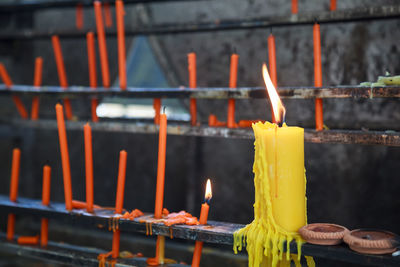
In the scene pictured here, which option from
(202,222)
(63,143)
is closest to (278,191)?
(202,222)

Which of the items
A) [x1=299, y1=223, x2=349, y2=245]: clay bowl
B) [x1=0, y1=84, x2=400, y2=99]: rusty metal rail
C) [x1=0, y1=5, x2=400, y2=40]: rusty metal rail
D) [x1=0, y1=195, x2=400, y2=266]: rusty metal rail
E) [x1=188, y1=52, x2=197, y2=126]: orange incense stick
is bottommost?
[x1=0, y1=195, x2=400, y2=266]: rusty metal rail

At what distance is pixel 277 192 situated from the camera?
89cm

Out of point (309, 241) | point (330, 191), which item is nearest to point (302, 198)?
point (309, 241)

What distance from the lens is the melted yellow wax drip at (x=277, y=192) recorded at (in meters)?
0.88

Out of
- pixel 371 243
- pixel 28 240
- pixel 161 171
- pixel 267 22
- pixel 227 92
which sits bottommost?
pixel 28 240

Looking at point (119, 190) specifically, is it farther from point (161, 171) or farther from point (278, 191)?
point (278, 191)

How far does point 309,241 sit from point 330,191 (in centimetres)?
104

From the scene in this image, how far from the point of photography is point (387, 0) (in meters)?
1.74

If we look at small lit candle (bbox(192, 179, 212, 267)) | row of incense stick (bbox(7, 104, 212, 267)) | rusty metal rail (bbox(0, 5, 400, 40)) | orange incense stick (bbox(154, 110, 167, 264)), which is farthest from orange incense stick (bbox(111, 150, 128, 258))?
rusty metal rail (bbox(0, 5, 400, 40))

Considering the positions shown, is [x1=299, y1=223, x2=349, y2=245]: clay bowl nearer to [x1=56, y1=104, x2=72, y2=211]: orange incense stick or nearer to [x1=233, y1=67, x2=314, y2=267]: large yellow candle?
[x1=233, y1=67, x2=314, y2=267]: large yellow candle

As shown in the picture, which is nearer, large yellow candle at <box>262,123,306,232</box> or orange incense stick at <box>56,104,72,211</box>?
large yellow candle at <box>262,123,306,232</box>

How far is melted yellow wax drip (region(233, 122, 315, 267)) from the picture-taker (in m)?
0.88

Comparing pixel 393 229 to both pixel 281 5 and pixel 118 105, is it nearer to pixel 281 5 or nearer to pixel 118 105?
pixel 281 5

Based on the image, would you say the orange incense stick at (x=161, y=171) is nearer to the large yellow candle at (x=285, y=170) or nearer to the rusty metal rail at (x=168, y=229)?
the rusty metal rail at (x=168, y=229)
